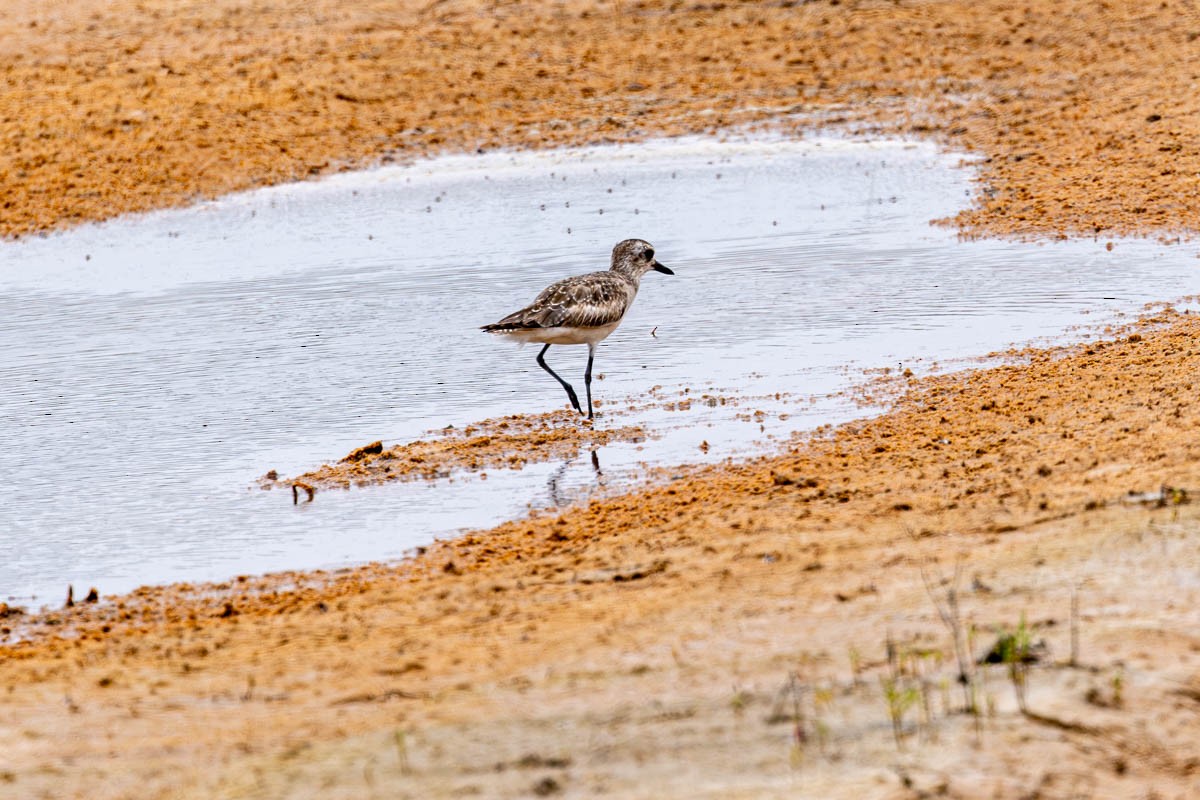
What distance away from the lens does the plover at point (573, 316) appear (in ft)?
36.5

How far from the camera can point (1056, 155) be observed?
56.7 feet

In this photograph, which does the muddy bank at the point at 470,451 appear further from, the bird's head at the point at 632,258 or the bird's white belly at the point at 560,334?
the bird's head at the point at 632,258

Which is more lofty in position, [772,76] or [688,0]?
[688,0]

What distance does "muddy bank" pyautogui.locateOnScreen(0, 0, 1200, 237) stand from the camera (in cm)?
1869

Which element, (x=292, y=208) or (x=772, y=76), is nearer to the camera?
(x=292, y=208)

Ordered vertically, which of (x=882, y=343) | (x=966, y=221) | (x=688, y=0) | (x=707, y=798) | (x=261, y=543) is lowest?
(x=707, y=798)

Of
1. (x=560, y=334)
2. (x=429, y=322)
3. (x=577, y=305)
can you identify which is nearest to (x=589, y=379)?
(x=560, y=334)

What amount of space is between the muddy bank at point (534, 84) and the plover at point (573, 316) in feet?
19.6

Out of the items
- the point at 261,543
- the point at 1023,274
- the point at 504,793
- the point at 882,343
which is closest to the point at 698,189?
the point at 1023,274

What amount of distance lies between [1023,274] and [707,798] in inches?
A: 366

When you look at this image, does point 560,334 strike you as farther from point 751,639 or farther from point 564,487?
point 751,639

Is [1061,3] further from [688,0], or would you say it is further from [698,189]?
[698,189]

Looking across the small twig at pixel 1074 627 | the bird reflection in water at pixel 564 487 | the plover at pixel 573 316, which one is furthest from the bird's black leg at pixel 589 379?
the small twig at pixel 1074 627

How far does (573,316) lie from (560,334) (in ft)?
0.48
